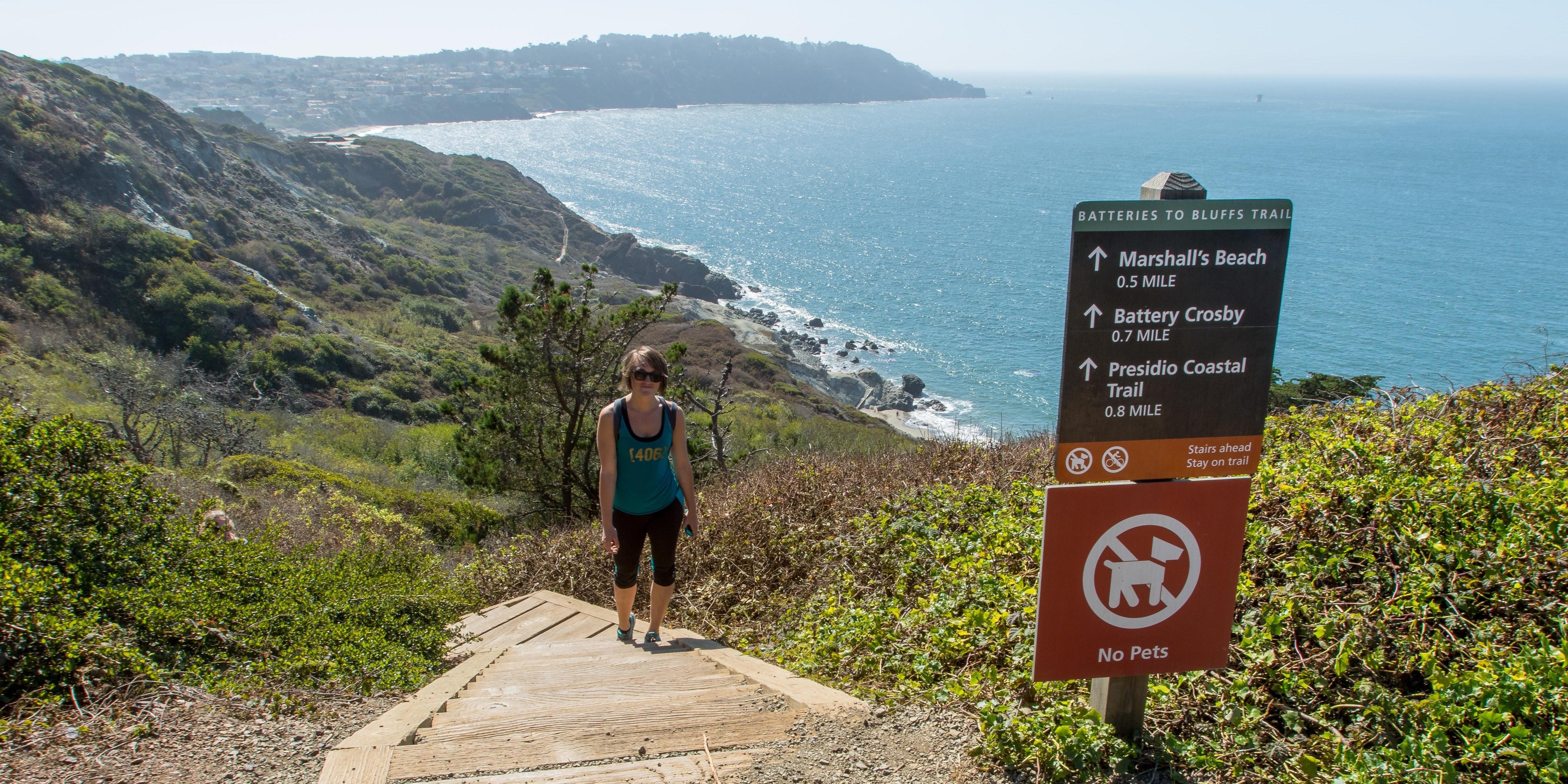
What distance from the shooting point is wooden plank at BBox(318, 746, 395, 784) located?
2.72m

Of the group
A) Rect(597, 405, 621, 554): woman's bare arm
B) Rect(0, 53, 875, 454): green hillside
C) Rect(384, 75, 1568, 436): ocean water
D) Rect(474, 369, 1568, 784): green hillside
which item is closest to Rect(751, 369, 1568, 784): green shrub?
Rect(474, 369, 1568, 784): green hillside

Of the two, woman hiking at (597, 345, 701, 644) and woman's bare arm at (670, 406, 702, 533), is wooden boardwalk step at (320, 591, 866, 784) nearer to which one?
woman hiking at (597, 345, 701, 644)

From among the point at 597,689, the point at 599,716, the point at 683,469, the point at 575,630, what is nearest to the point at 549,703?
the point at 597,689

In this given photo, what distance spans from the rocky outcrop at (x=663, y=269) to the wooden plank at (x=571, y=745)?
55431mm

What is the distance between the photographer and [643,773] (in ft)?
9.25

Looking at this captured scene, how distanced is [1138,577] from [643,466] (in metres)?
2.45

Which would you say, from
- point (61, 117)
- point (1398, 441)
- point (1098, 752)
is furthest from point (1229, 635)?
point (61, 117)

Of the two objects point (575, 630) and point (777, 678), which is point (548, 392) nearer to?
point (575, 630)

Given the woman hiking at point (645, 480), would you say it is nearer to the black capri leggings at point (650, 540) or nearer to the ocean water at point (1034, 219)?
the black capri leggings at point (650, 540)

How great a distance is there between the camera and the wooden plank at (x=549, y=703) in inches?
132

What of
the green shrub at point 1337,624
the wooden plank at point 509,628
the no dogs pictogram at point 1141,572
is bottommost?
the wooden plank at point 509,628

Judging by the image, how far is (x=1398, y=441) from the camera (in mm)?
4664

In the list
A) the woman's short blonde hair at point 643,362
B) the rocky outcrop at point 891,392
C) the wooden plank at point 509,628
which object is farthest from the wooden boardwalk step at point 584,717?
the rocky outcrop at point 891,392

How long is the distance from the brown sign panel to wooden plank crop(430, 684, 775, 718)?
4.54ft
